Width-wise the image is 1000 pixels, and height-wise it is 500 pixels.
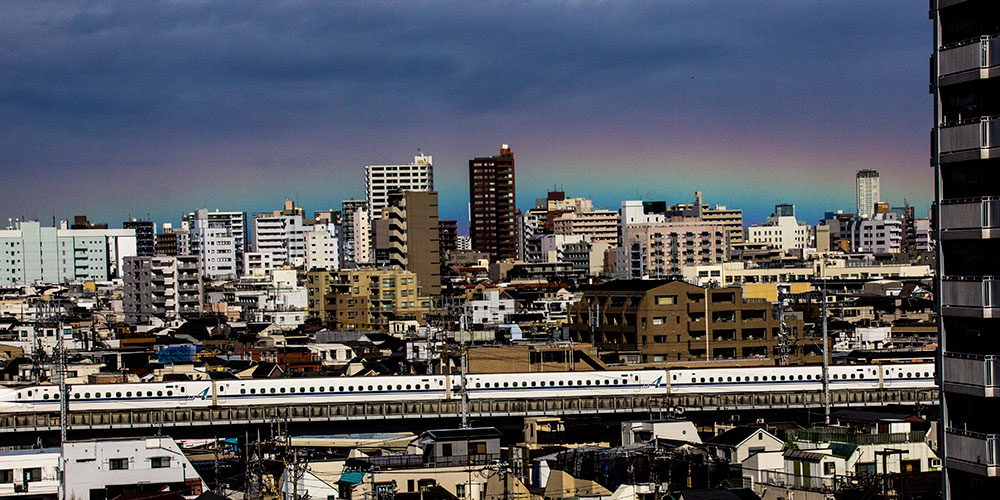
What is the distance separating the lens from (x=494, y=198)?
19562cm

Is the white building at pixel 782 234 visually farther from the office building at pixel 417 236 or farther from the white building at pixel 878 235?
the office building at pixel 417 236

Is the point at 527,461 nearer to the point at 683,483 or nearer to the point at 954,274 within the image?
the point at 683,483

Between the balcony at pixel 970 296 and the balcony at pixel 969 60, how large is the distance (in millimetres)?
1836

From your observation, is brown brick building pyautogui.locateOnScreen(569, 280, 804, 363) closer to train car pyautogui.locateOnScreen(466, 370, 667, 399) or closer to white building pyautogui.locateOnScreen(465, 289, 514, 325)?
train car pyautogui.locateOnScreen(466, 370, 667, 399)

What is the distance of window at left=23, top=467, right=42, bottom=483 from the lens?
2798cm

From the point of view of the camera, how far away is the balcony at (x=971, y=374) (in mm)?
12484

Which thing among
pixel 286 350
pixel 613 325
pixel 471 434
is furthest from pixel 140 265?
pixel 471 434

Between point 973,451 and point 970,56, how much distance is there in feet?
11.9

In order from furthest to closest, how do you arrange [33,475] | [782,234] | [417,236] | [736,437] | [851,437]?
[782,234]
[417,236]
[736,437]
[33,475]
[851,437]

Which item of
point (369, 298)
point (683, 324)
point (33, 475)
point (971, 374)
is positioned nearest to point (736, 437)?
point (33, 475)

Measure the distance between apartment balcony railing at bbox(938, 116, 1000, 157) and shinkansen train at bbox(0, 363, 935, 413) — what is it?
33367mm

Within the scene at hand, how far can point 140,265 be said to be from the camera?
4368 inches

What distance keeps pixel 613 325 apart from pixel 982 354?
4902 centimetres

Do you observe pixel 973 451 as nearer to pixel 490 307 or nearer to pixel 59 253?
pixel 490 307
